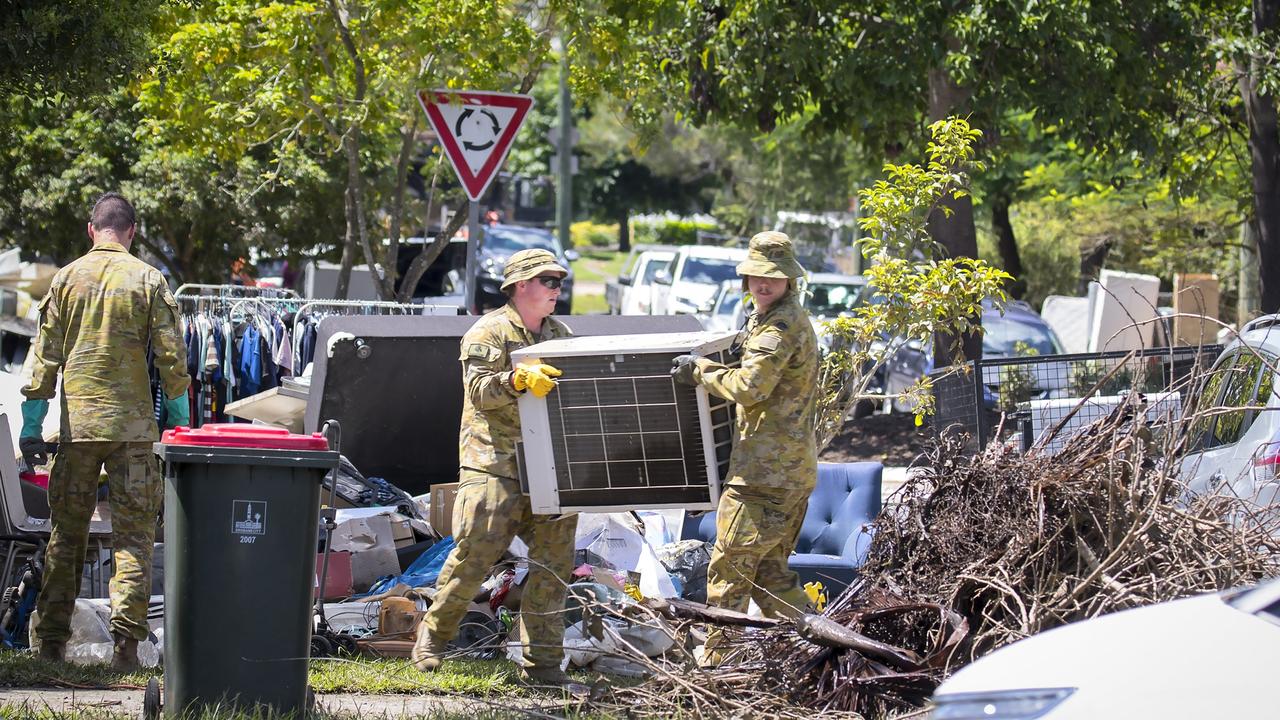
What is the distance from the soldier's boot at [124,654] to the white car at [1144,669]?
3.98 metres

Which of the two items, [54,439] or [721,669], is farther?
[54,439]

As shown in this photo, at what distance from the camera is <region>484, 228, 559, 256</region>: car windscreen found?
28.8 meters

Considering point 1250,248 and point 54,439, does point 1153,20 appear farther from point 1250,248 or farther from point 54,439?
point 54,439

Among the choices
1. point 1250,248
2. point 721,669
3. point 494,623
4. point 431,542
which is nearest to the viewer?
point 721,669

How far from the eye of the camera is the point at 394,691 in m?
6.06

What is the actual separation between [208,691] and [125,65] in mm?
3126

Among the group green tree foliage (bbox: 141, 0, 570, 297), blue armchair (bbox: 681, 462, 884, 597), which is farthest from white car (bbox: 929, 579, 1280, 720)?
green tree foliage (bbox: 141, 0, 570, 297)

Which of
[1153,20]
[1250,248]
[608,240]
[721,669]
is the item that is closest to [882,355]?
[721,669]

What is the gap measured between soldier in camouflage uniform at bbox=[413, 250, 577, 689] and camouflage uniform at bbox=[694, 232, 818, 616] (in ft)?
2.32

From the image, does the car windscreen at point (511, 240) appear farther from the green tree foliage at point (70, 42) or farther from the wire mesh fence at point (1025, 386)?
the green tree foliage at point (70, 42)

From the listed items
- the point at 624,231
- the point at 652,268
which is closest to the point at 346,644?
the point at 652,268

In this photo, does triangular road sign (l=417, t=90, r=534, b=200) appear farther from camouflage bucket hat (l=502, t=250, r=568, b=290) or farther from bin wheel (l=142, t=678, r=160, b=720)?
bin wheel (l=142, t=678, r=160, b=720)

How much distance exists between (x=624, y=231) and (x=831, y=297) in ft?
126

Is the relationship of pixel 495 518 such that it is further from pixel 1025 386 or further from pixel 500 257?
pixel 500 257
